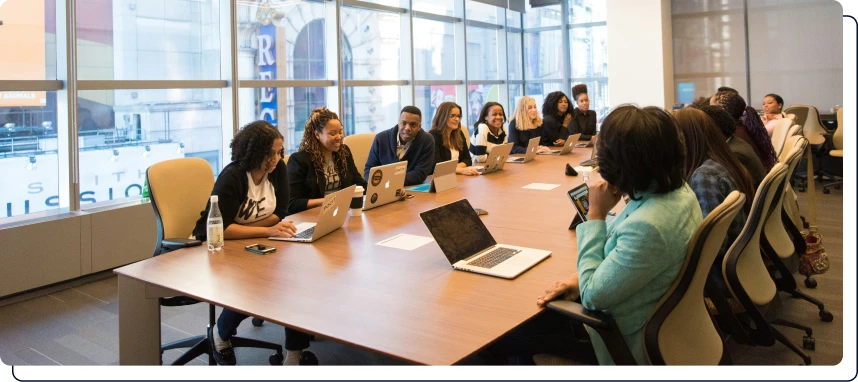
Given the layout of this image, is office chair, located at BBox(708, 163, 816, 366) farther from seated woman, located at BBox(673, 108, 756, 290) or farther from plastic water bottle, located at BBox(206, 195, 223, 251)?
plastic water bottle, located at BBox(206, 195, 223, 251)

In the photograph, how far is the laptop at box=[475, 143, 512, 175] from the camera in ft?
16.2

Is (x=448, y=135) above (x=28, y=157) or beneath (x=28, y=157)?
above

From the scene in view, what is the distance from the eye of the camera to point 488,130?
20.5 ft

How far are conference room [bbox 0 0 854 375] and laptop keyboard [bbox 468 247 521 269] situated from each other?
0.01 metres

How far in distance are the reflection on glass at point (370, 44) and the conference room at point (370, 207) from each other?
0.03 metres

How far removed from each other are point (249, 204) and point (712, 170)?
1915 mm

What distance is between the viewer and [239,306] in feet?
6.76

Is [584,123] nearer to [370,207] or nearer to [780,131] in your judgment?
[780,131]

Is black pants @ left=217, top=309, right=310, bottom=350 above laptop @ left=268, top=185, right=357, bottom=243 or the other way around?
the other way around

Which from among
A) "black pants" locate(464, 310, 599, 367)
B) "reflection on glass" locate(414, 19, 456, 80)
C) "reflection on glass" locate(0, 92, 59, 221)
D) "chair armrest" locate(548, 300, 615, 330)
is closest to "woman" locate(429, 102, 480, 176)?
"reflection on glass" locate(0, 92, 59, 221)

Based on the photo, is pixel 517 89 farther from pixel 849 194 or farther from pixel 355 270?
pixel 849 194

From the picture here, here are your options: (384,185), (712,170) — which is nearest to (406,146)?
(384,185)

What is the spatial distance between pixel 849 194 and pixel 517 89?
372 inches

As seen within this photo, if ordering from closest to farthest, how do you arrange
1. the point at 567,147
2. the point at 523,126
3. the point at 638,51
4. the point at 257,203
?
1. the point at 257,203
2. the point at 567,147
3. the point at 523,126
4. the point at 638,51
